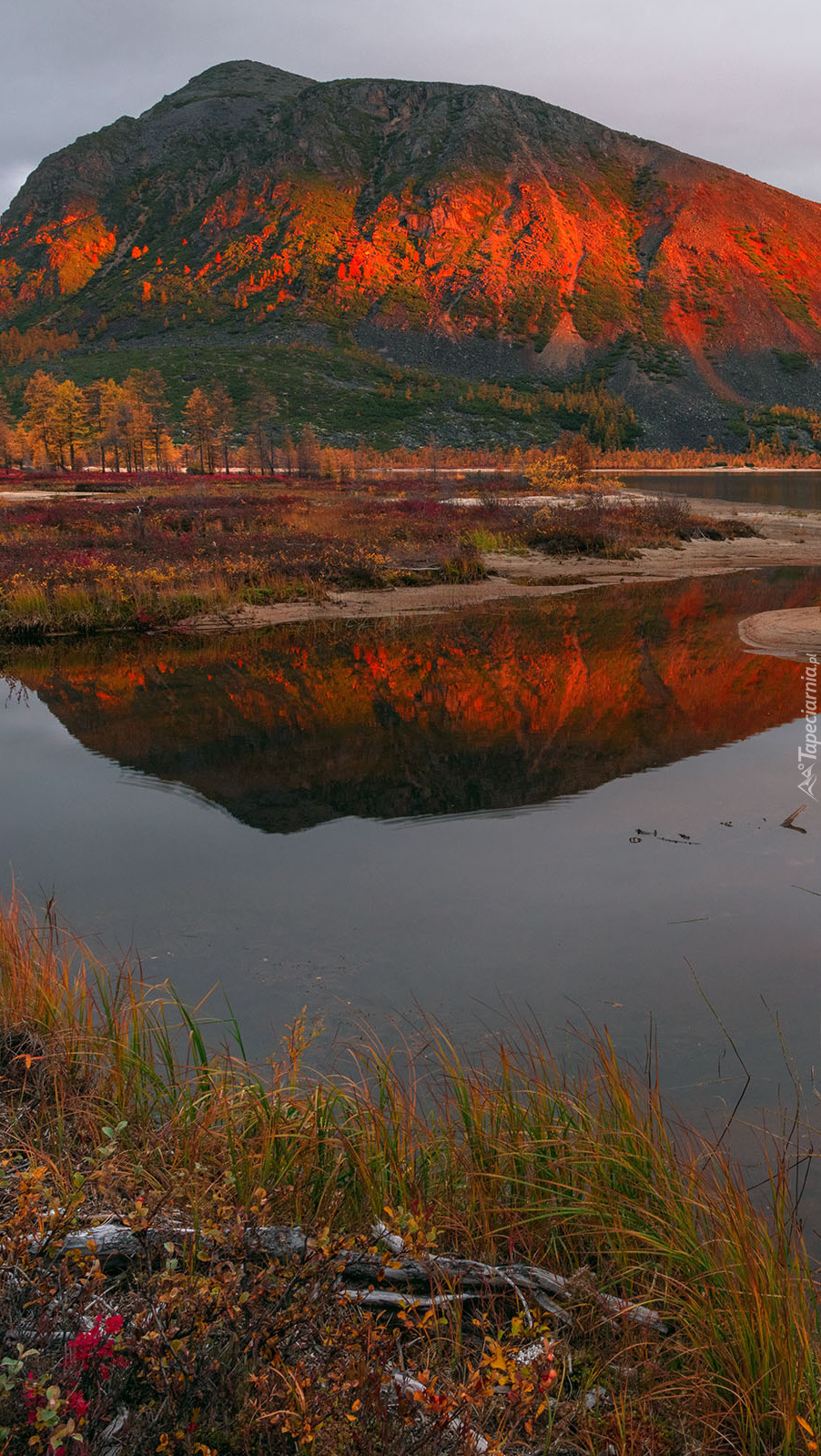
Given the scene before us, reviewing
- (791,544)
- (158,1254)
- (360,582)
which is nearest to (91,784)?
(158,1254)

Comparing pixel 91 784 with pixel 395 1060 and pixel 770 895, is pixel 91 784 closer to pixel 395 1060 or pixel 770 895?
pixel 395 1060

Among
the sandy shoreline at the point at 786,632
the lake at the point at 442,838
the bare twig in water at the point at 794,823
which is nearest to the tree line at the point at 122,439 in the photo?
the sandy shoreline at the point at 786,632

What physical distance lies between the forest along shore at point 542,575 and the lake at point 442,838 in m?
3.25

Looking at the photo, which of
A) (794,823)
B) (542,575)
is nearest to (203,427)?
(542,575)

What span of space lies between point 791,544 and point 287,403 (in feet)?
319

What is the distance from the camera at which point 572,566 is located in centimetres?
2350

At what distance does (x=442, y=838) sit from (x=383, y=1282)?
479 centimetres

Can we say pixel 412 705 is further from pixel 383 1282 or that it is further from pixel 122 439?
pixel 122 439

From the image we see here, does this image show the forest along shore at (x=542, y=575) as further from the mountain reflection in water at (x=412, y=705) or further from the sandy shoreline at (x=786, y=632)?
the sandy shoreline at (x=786, y=632)

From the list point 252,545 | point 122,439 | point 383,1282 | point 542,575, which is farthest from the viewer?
point 122,439

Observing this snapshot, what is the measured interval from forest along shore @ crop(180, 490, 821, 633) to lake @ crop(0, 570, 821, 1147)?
325cm

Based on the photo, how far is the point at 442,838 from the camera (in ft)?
23.9

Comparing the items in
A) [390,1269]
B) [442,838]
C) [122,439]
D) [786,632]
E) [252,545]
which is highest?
[122,439]

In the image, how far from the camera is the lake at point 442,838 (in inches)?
187
